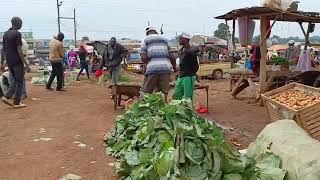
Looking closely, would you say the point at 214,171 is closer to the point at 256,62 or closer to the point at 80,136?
the point at 80,136

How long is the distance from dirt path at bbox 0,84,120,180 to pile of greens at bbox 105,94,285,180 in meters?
0.52

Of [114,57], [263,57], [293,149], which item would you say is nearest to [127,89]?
[114,57]

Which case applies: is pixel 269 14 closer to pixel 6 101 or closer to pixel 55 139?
pixel 55 139

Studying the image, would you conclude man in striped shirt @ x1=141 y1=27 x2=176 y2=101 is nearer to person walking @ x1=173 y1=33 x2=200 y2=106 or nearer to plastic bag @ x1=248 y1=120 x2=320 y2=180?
person walking @ x1=173 y1=33 x2=200 y2=106

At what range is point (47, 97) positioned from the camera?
41.0 ft

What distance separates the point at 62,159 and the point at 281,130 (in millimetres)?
2905

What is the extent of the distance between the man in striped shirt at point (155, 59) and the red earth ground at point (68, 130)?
1.19 m

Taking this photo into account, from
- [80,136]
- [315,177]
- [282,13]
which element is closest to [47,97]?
[80,136]

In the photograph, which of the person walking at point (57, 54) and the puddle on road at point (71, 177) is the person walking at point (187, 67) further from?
the person walking at point (57, 54)

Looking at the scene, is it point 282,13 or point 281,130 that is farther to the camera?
point 282,13

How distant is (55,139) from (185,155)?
11.0ft

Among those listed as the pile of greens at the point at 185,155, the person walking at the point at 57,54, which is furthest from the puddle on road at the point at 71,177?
the person walking at the point at 57,54

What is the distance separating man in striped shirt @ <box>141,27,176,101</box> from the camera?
8359 millimetres

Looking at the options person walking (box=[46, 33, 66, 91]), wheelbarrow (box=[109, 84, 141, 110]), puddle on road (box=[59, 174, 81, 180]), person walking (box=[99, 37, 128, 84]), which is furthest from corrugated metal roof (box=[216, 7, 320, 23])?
puddle on road (box=[59, 174, 81, 180])
